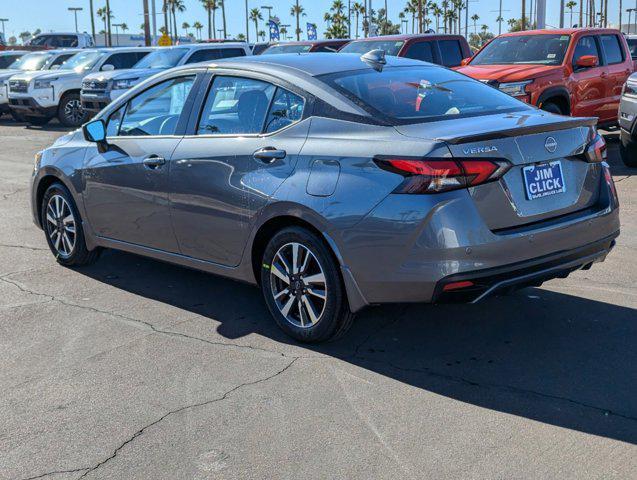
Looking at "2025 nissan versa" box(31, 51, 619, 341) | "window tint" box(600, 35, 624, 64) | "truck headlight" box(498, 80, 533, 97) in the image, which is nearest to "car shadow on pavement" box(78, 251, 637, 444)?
"2025 nissan versa" box(31, 51, 619, 341)

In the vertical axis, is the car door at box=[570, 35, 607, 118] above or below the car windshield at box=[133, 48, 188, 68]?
below

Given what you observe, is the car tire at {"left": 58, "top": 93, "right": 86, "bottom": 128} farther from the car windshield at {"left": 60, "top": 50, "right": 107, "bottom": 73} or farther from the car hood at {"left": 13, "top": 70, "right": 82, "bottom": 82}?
the car windshield at {"left": 60, "top": 50, "right": 107, "bottom": 73}

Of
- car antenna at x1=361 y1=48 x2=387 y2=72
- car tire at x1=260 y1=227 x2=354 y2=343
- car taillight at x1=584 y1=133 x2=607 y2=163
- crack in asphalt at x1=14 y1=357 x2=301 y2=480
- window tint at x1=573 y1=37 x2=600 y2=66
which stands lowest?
crack in asphalt at x1=14 y1=357 x2=301 y2=480

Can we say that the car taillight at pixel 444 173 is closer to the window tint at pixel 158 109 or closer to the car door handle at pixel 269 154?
the car door handle at pixel 269 154

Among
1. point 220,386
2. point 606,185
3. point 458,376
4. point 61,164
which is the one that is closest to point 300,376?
point 220,386

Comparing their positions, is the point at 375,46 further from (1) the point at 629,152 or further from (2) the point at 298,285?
(2) the point at 298,285

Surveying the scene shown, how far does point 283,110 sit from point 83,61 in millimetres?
18310

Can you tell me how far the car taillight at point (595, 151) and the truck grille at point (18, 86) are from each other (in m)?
18.5

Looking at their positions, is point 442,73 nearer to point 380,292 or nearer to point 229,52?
point 380,292

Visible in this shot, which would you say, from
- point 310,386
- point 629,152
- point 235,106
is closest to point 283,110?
point 235,106

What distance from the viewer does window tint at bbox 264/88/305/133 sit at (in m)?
5.23

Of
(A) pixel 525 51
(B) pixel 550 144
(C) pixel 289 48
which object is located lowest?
(B) pixel 550 144

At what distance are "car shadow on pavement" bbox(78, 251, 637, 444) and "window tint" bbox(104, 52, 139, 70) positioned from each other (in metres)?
16.0

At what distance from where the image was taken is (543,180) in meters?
4.71
